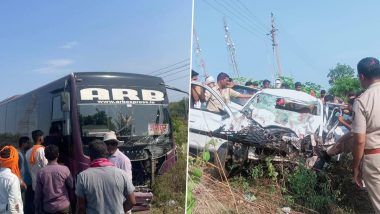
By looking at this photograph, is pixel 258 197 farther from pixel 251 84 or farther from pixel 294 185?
pixel 251 84

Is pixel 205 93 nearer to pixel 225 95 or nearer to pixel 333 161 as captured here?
pixel 225 95

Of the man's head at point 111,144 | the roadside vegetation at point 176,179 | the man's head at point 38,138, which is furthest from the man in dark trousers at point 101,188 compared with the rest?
the man's head at point 38,138

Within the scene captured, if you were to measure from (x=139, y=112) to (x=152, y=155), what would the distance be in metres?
0.50

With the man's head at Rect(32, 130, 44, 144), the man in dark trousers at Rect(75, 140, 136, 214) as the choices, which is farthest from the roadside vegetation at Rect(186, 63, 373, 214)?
the man's head at Rect(32, 130, 44, 144)

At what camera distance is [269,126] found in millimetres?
3838

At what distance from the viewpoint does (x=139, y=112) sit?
380 cm

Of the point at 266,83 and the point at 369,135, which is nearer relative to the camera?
the point at 369,135

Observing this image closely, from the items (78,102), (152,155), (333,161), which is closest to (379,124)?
(333,161)

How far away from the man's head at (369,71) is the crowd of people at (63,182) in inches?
68.8

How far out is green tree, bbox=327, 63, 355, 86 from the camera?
3762mm

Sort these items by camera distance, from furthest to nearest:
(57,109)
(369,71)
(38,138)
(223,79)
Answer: (57,109)
(38,138)
(223,79)
(369,71)

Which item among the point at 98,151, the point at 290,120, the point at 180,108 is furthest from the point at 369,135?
the point at 98,151

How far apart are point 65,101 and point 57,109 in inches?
7.7

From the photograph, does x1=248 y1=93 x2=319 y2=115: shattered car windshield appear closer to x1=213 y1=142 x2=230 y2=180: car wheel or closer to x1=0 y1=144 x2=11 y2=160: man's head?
x1=213 y1=142 x2=230 y2=180: car wheel
